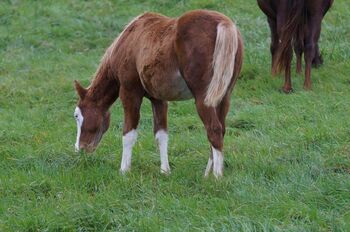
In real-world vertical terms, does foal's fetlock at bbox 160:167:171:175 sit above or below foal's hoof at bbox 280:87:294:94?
above

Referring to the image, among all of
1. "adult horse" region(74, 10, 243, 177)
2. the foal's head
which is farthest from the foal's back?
the foal's head

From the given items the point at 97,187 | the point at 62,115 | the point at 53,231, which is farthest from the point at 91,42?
the point at 53,231

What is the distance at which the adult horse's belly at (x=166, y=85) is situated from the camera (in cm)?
596

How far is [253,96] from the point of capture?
9.30 meters

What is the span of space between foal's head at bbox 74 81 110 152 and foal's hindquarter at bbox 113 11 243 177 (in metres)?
0.45

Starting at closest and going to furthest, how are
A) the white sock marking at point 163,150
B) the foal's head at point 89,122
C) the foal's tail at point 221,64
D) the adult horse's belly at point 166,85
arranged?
the foal's tail at point 221,64, the adult horse's belly at point 166,85, the white sock marking at point 163,150, the foal's head at point 89,122

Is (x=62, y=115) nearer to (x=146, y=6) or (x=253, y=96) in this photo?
(x=253, y=96)

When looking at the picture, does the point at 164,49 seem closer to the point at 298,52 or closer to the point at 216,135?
the point at 216,135

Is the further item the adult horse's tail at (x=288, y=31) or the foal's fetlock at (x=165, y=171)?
the adult horse's tail at (x=288, y=31)

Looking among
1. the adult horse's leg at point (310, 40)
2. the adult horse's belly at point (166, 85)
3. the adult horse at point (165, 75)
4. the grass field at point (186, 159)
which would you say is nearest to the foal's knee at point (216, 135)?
the adult horse at point (165, 75)

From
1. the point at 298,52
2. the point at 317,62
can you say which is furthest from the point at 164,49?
the point at 317,62

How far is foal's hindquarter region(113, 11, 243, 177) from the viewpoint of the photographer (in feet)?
18.6

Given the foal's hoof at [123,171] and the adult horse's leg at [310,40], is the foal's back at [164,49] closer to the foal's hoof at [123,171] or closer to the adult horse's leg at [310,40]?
the foal's hoof at [123,171]

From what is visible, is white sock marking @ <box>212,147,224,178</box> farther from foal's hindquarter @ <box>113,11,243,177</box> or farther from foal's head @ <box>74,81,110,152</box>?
foal's head @ <box>74,81,110,152</box>
